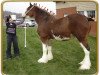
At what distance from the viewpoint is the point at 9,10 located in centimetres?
298

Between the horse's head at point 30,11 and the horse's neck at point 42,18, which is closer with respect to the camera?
the horse's head at point 30,11

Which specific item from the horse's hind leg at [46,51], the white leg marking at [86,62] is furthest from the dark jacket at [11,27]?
the white leg marking at [86,62]

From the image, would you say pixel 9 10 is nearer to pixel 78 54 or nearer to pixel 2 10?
pixel 2 10

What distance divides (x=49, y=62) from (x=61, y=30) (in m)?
0.24

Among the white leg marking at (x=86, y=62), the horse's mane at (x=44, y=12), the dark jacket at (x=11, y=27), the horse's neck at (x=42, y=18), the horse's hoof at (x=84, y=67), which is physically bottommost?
the horse's hoof at (x=84, y=67)

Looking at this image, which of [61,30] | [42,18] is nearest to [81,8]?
[61,30]

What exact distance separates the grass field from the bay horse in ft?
0.10

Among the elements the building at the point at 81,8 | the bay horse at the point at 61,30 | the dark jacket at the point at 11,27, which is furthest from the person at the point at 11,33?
the building at the point at 81,8

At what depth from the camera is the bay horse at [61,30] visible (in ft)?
10.0

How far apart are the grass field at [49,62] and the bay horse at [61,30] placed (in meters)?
0.03

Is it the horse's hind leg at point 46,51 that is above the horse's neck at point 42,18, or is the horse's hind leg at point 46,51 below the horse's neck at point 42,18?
below

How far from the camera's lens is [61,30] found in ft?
10.1

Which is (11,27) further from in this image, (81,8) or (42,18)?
(81,8)

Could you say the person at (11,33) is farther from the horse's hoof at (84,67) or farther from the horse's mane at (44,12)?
the horse's hoof at (84,67)
